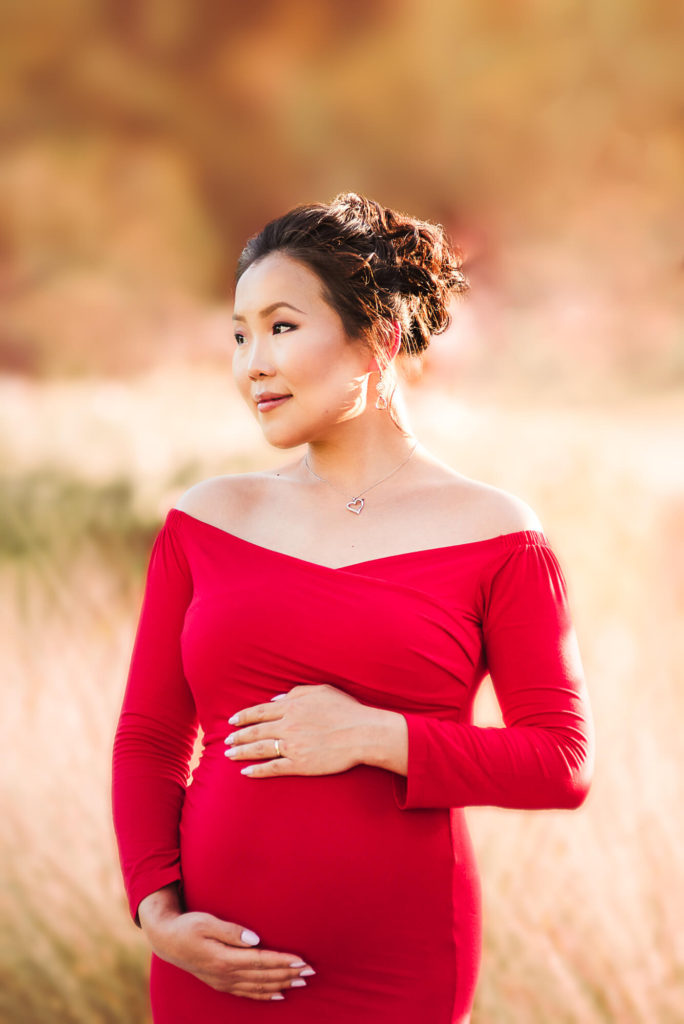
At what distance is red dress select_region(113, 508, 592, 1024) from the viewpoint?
106cm

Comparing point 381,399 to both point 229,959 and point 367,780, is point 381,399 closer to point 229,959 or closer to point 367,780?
point 367,780

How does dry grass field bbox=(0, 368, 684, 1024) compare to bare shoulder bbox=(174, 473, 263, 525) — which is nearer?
bare shoulder bbox=(174, 473, 263, 525)

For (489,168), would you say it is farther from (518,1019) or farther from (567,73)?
(518,1019)

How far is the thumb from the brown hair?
707mm

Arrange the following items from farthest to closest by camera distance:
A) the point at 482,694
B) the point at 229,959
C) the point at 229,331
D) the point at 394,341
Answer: the point at 229,331
the point at 482,694
the point at 394,341
the point at 229,959

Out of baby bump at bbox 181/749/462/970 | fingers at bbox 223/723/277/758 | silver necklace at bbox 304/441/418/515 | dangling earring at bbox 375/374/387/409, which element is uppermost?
dangling earring at bbox 375/374/387/409

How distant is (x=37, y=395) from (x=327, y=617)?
142cm

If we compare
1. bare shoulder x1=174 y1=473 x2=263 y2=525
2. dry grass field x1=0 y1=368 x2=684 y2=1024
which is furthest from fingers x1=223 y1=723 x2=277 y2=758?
dry grass field x1=0 y1=368 x2=684 y2=1024

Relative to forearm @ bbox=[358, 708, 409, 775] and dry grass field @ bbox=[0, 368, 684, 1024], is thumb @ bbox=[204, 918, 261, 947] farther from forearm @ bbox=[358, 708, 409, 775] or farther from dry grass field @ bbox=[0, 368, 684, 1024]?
dry grass field @ bbox=[0, 368, 684, 1024]

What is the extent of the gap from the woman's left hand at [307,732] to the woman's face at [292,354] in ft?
1.05

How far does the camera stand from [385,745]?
104 centimetres

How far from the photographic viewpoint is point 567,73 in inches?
85.7

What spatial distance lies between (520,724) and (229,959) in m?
0.42

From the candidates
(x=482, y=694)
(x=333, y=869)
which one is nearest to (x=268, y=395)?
(x=333, y=869)
